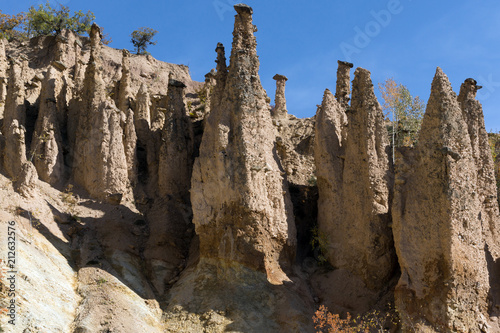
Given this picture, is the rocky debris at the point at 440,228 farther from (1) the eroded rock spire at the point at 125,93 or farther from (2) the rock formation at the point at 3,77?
(2) the rock formation at the point at 3,77

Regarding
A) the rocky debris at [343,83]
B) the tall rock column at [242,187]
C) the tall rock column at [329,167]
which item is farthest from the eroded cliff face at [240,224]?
the rocky debris at [343,83]

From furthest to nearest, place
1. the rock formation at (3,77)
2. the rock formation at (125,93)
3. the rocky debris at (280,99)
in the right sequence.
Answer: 1. the rocky debris at (280,99)
2. the rock formation at (125,93)
3. the rock formation at (3,77)

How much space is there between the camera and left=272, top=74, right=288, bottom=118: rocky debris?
113ft

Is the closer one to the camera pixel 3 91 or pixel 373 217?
pixel 373 217

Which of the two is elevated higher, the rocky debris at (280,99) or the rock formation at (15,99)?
the rocky debris at (280,99)

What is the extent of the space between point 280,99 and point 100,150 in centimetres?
1336

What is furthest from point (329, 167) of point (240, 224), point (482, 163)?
point (482, 163)

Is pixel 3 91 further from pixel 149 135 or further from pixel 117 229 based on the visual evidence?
pixel 117 229

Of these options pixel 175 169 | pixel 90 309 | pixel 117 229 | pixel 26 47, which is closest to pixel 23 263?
pixel 90 309

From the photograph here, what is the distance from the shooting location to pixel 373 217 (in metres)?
21.4

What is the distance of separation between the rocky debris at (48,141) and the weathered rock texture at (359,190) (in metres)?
10.2

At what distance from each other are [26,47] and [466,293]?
89.8ft

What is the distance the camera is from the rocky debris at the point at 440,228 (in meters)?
18.5

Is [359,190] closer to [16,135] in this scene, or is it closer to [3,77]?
[16,135]
